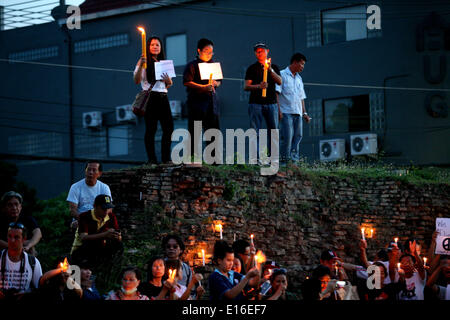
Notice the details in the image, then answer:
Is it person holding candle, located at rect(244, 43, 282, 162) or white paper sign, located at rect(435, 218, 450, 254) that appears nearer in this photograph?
white paper sign, located at rect(435, 218, 450, 254)

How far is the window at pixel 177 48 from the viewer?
2616cm

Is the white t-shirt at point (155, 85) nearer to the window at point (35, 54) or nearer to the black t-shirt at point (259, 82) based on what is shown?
the black t-shirt at point (259, 82)

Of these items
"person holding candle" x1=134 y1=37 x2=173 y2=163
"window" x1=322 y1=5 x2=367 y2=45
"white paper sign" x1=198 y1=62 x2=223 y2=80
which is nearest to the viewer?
"person holding candle" x1=134 y1=37 x2=173 y2=163

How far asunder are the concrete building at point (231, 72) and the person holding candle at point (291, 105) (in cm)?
899

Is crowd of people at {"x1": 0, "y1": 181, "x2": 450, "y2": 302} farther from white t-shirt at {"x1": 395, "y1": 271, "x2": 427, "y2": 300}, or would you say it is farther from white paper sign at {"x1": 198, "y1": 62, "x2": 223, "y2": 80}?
white paper sign at {"x1": 198, "y1": 62, "x2": 223, "y2": 80}

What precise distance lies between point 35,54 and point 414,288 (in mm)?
21605

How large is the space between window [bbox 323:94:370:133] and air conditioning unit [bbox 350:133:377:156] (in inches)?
26.6

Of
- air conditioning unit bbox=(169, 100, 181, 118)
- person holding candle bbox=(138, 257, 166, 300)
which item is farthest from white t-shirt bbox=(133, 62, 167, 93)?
air conditioning unit bbox=(169, 100, 181, 118)

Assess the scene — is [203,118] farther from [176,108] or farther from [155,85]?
[176,108]

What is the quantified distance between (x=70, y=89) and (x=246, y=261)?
19.5 m

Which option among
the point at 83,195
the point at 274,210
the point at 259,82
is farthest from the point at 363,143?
the point at 83,195

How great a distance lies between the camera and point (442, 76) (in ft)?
73.4

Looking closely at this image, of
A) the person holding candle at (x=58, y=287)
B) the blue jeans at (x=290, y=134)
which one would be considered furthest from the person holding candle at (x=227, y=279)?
the blue jeans at (x=290, y=134)

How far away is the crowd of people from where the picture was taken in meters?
8.12
